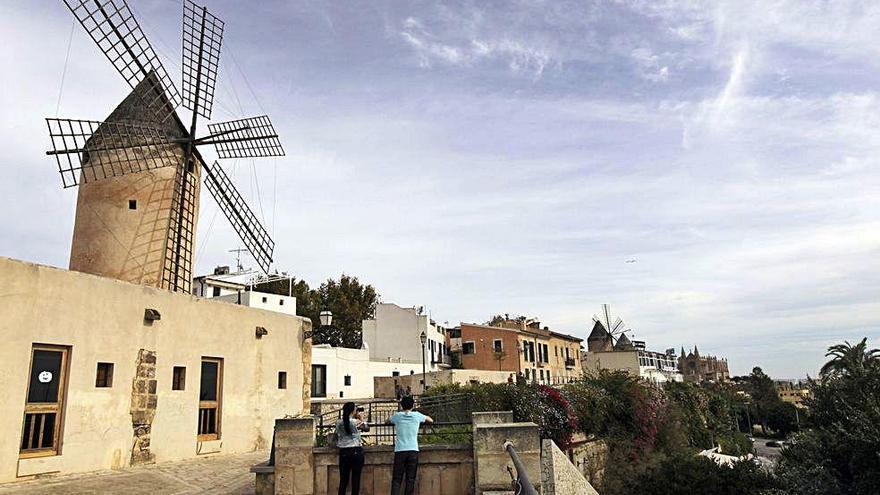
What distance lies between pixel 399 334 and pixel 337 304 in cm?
900

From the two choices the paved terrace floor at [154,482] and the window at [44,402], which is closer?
the paved terrace floor at [154,482]

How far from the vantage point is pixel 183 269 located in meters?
18.0

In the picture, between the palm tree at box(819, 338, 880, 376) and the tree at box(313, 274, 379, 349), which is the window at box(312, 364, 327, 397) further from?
the palm tree at box(819, 338, 880, 376)

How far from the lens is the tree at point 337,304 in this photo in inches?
1978

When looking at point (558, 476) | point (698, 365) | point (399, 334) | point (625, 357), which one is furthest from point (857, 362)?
point (698, 365)

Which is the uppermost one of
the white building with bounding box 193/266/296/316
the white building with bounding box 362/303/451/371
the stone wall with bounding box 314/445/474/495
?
the white building with bounding box 193/266/296/316

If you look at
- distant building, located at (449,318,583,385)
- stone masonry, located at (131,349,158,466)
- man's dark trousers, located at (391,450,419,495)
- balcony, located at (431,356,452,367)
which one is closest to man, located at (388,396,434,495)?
man's dark trousers, located at (391,450,419,495)

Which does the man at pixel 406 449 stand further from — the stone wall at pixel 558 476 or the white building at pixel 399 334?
the white building at pixel 399 334

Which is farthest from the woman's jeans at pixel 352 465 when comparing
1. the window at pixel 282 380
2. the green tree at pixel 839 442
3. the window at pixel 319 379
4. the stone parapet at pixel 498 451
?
the window at pixel 319 379

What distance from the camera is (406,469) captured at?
802 cm

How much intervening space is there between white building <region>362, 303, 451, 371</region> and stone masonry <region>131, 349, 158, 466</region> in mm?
30483

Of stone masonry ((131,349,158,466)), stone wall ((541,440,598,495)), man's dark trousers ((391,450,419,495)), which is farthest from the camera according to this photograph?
stone masonry ((131,349,158,466))

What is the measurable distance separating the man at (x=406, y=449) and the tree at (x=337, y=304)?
41.6m

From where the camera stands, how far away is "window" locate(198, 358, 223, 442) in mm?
14577
